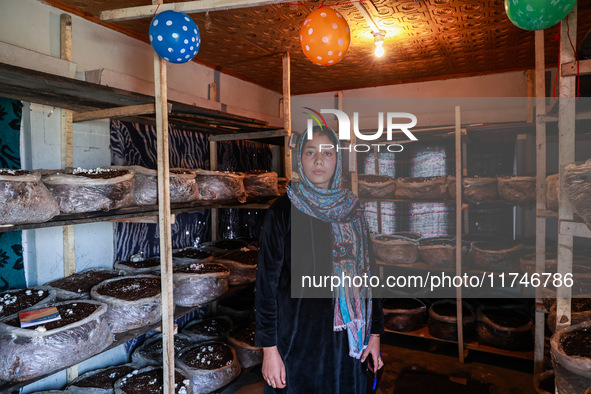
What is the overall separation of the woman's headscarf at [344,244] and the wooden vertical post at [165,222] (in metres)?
0.74

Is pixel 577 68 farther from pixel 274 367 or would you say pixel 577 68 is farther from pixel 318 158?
pixel 274 367

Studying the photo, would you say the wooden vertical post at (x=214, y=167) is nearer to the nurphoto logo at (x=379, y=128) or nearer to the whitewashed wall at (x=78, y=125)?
the whitewashed wall at (x=78, y=125)

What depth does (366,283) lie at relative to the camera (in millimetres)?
1840

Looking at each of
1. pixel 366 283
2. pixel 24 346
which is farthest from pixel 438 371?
pixel 24 346

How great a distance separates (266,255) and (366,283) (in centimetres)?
54

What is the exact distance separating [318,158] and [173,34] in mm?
894

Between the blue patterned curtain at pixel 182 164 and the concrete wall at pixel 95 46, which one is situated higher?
the concrete wall at pixel 95 46

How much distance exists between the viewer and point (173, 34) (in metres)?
1.68

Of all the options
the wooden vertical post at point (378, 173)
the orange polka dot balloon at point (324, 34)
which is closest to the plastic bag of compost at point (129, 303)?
the orange polka dot balloon at point (324, 34)

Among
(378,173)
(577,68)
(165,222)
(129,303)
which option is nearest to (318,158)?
(165,222)

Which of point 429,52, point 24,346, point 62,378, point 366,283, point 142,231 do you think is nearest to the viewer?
point 24,346

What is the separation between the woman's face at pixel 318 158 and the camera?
1.78 metres

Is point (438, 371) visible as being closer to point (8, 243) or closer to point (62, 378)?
point (62, 378)

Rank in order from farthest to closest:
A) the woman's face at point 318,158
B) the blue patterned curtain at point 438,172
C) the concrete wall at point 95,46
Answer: the blue patterned curtain at point 438,172 < the concrete wall at point 95,46 < the woman's face at point 318,158
